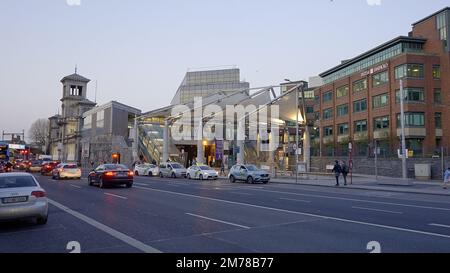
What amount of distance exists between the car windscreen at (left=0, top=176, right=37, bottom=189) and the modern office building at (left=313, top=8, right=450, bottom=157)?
42488mm

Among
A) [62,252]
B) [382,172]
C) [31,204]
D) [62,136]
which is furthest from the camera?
[62,136]

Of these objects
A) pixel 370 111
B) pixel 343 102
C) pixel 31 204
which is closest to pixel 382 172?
pixel 370 111

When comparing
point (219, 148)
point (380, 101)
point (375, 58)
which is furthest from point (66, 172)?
point (375, 58)

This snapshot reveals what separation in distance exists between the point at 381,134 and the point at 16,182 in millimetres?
55998

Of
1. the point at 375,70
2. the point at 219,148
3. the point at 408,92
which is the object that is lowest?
the point at 219,148

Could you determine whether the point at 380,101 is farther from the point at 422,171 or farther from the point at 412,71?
the point at 422,171

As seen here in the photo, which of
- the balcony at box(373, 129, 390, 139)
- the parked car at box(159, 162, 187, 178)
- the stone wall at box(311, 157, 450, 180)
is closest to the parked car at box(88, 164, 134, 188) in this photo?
the parked car at box(159, 162, 187, 178)

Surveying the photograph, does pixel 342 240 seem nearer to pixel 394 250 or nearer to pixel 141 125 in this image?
pixel 394 250

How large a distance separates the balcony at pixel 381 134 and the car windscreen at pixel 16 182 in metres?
53.5

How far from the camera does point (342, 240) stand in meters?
8.40

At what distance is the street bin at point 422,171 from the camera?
3597 centimetres

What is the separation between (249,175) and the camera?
31188mm

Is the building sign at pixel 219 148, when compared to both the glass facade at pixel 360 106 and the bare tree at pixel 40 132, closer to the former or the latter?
the glass facade at pixel 360 106

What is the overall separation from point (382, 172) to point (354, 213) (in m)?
31.9
